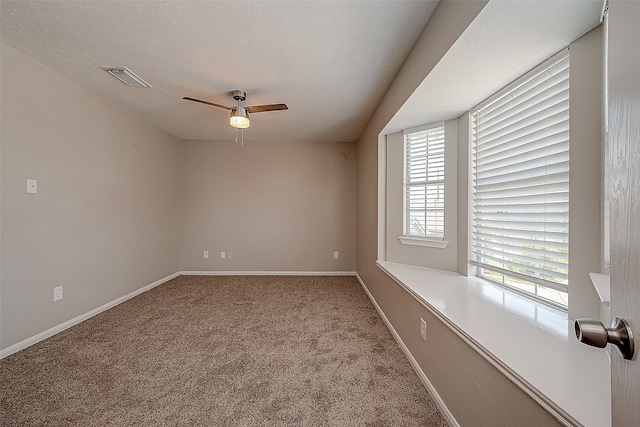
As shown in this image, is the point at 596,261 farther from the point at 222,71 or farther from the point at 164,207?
the point at 164,207

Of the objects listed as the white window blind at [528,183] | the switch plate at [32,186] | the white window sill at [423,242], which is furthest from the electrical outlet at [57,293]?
the white window blind at [528,183]

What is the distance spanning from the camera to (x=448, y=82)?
69.6 inches

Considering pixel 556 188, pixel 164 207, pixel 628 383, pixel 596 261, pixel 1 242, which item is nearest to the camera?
pixel 628 383

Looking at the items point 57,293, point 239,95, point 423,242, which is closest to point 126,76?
point 239,95

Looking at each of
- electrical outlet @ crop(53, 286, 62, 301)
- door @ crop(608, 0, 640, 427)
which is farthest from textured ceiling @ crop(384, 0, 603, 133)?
electrical outlet @ crop(53, 286, 62, 301)

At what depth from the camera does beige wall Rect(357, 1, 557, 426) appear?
103 centimetres

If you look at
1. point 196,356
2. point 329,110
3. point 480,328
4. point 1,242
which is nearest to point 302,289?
point 196,356

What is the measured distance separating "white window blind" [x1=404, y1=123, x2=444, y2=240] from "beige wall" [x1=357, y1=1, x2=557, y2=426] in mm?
467

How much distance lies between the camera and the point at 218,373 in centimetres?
187

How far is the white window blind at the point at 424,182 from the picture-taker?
101 inches

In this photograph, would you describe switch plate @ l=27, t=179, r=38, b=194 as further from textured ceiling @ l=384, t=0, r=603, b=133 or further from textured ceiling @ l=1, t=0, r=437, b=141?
textured ceiling @ l=384, t=0, r=603, b=133

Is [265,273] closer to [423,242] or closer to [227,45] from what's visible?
[423,242]

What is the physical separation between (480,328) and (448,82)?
1.59 metres

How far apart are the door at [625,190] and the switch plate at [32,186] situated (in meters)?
3.61
